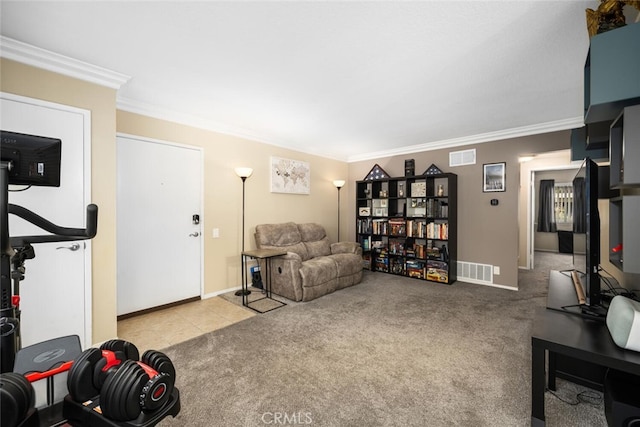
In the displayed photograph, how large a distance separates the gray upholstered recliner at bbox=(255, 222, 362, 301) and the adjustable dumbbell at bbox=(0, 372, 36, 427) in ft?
9.73

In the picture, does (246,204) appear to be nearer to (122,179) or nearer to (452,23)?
(122,179)

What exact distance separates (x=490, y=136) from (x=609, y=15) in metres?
3.29

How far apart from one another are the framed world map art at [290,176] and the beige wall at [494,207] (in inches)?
88.1

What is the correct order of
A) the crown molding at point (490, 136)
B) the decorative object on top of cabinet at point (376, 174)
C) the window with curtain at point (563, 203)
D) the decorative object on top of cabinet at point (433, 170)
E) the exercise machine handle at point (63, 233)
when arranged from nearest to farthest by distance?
the exercise machine handle at point (63, 233), the crown molding at point (490, 136), the decorative object on top of cabinet at point (433, 170), the decorative object on top of cabinet at point (376, 174), the window with curtain at point (563, 203)

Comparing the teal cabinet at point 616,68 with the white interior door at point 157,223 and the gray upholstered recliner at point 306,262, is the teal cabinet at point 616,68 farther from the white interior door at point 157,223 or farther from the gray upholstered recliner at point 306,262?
the white interior door at point 157,223

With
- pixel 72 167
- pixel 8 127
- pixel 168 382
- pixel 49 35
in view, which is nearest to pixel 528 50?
pixel 168 382

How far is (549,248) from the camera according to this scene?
7914 millimetres

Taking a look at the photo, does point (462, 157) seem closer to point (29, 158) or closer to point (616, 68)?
point (616, 68)

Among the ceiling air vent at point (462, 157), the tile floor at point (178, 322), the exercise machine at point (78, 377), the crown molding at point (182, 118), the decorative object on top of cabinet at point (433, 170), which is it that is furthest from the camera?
the decorative object on top of cabinet at point (433, 170)

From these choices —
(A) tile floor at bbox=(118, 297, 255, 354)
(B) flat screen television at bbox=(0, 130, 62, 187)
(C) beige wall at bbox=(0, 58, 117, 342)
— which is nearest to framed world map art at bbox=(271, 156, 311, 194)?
(A) tile floor at bbox=(118, 297, 255, 354)

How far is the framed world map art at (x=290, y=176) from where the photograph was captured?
472cm

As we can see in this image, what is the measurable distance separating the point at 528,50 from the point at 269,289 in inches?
149

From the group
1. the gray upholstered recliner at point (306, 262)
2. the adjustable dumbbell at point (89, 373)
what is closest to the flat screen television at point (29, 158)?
the adjustable dumbbell at point (89, 373)

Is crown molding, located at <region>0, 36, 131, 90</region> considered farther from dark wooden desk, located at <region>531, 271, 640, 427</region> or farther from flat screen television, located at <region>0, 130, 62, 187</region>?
dark wooden desk, located at <region>531, 271, 640, 427</region>
